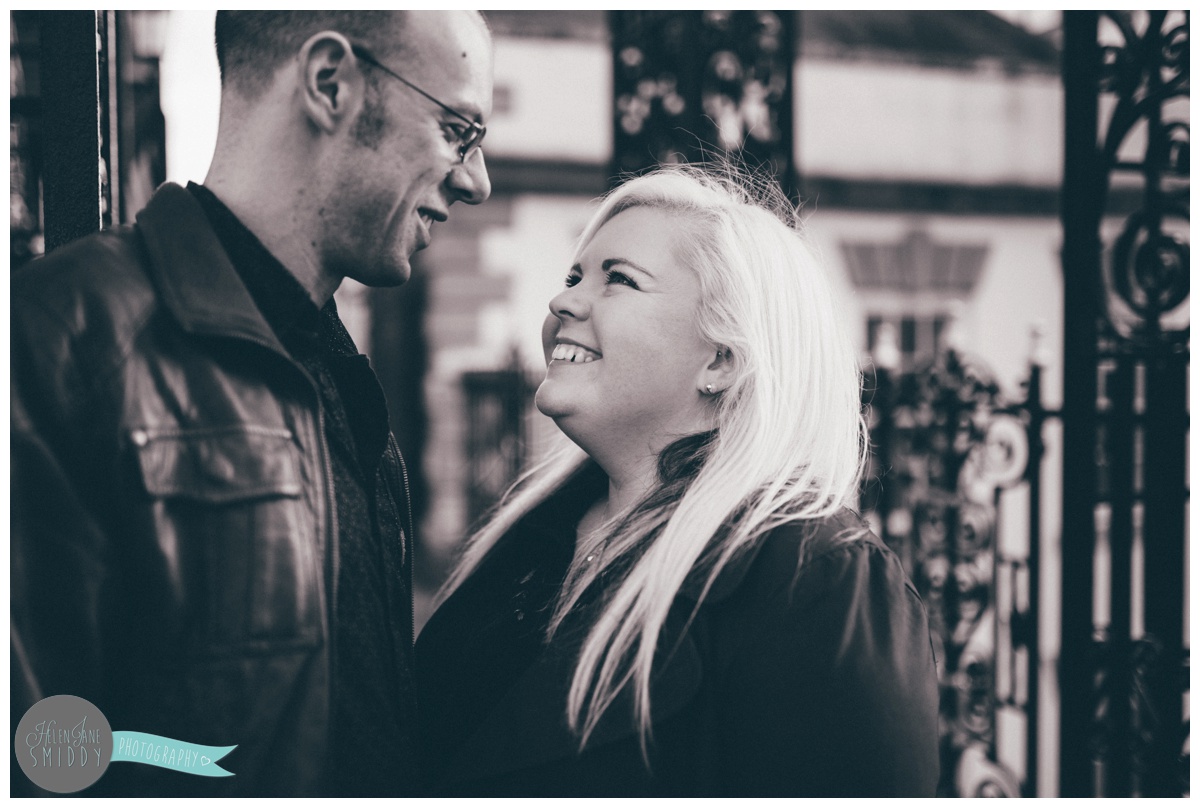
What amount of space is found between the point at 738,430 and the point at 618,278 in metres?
0.36

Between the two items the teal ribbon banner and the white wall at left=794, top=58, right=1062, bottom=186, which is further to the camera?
the white wall at left=794, top=58, right=1062, bottom=186

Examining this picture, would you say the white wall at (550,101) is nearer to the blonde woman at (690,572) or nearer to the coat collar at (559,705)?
the blonde woman at (690,572)

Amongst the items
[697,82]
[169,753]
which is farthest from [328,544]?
[697,82]

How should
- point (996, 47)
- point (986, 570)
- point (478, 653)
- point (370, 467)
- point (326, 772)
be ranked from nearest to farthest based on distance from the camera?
point (326, 772) → point (370, 467) → point (478, 653) → point (986, 570) → point (996, 47)

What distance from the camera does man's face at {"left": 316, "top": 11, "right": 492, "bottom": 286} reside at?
158cm

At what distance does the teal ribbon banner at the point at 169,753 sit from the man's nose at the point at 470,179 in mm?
914

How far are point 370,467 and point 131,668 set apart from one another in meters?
0.48

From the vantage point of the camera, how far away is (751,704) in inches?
62.1

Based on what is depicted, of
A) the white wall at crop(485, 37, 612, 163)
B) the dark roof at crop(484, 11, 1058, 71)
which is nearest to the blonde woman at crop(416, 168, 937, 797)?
the white wall at crop(485, 37, 612, 163)

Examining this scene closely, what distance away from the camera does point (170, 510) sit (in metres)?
1.37

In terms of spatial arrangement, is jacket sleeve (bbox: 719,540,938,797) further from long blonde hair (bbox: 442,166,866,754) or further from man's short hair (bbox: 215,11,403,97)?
man's short hair (bbox: 215,11,403,97)

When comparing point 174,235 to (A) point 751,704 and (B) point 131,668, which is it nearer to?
(B) point 131,668

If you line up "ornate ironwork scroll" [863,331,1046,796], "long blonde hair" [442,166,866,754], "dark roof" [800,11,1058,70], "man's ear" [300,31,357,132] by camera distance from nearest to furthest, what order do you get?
"man's ear" [300,31,357,132] → "long blonde hair" [442,166,866,754] → "ornate ironwork scroll" [863,331,1046,796] → "dark roof" [800,11,1058,70]

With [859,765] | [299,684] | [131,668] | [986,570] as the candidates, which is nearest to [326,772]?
[299,684]
